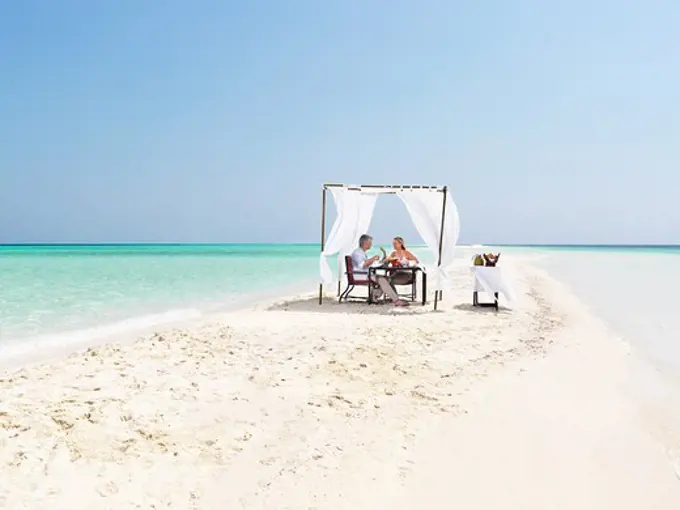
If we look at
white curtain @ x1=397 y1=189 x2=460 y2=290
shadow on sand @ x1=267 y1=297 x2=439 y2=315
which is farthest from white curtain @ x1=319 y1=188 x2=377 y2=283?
white curtain @ x1=397 y1=189 x2=460 y2=290

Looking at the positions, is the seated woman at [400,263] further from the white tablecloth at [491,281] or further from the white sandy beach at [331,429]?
the white sandy beach at [331,429]

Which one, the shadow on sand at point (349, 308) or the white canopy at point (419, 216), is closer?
the shadow on sand at point (349, 308)

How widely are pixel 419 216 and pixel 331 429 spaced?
19.1ft

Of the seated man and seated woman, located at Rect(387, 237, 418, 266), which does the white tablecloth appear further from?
the seated man

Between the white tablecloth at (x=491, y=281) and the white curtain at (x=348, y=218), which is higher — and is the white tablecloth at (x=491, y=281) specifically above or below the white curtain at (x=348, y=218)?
below

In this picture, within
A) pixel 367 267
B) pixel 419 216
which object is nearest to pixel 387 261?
pixel 367 267

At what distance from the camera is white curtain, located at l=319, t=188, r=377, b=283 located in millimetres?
9062

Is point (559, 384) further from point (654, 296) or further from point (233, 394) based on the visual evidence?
point (654, 296)

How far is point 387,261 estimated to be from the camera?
27.7ft

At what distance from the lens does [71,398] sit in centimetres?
341

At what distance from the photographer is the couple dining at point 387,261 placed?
27.6 ft

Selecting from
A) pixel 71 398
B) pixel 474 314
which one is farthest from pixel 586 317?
pixel 71 398

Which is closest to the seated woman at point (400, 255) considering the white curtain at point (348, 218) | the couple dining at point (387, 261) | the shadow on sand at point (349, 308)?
the couple dining at point (387, 261)

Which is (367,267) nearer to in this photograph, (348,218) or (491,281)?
(348,218)
